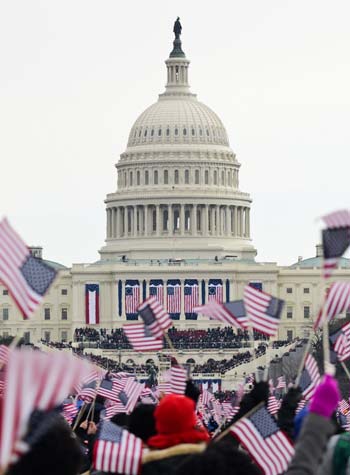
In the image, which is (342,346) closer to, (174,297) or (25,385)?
(25,385)

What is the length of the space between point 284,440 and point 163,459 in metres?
5.19

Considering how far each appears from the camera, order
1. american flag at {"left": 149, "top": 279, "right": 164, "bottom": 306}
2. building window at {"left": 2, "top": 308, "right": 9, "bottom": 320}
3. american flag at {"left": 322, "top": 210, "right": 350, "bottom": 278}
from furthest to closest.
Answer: building window at {"left": 2, "top": 308, "right": 9, "bottom": 320}
american flag at {"left": 149, "top": 279, "right": 164, "bottom": 306}
american flag at {"left": 322, "top": 210, "right": 350, "bottom": 278}

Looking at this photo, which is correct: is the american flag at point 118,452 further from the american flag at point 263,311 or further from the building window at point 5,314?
the building window at point 5,314

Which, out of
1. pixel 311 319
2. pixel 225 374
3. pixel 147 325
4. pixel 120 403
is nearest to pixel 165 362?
pixel 225 374

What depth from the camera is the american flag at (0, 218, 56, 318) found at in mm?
16797

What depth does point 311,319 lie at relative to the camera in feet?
645

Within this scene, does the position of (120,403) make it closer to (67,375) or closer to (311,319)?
(67,375)

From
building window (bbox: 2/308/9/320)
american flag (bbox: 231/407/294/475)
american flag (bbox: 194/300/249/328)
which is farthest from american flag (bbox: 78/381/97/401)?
building window (bbox: 2/308/9/320)

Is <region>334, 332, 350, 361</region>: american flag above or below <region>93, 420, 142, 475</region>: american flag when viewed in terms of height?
above

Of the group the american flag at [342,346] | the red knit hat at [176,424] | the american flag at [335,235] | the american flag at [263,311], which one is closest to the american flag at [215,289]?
the american flag at [342,346]

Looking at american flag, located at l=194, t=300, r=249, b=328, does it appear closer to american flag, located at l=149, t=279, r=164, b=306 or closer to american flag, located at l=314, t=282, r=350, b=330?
american flag, located at l=314, t=282, r=350, b=330

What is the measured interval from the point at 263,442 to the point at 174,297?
7030 inches

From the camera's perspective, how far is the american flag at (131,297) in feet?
645

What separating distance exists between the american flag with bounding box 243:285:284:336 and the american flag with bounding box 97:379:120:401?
16.9 meters
